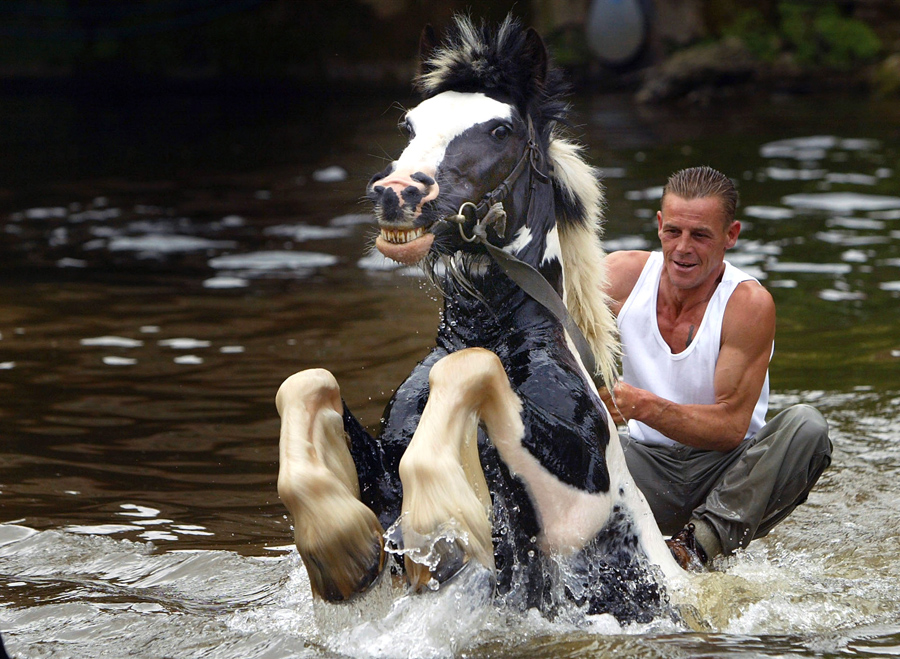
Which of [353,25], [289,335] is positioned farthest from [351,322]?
[353,25]

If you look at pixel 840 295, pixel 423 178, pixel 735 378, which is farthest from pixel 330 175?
pixel 423 178

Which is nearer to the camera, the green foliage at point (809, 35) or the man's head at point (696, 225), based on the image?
the man's head at point (696, 225)

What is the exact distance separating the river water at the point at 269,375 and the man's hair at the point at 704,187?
2.63 feet

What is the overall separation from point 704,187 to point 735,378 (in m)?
0.67

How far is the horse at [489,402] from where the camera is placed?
3.07 metres

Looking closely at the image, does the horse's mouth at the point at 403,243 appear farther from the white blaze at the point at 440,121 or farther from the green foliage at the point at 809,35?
the green foliage at the point at 809,35

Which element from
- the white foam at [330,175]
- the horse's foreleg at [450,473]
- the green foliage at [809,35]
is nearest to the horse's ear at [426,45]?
the horse's foreleg at [450,473]

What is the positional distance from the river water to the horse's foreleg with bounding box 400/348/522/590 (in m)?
0.11

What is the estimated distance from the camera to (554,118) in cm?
361

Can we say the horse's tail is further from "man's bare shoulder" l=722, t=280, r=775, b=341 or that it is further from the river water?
"man's bare shoulder" l=722, t=280, r=775, b=341

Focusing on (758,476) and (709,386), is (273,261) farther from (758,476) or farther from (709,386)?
(758,476)

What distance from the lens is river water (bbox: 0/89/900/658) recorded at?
3666 mm

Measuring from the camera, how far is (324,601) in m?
3.24

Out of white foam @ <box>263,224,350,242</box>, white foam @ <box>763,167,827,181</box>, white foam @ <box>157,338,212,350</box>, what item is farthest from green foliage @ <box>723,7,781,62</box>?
white foam @ <box>157,338,212,350</box>
